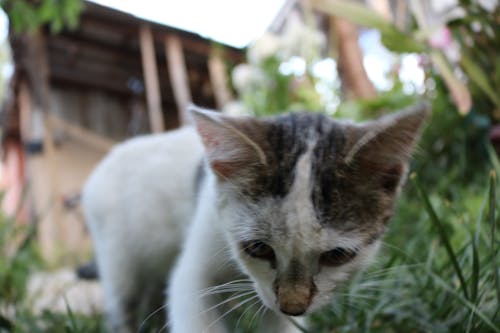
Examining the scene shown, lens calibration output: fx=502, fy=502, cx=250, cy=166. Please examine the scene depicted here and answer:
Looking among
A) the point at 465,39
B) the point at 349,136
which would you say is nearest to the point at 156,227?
the point at 349,136

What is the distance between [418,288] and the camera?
159 cm

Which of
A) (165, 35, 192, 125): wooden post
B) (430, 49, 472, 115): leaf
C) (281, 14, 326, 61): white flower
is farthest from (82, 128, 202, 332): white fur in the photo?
(165, 35, 192, 125): wooden post

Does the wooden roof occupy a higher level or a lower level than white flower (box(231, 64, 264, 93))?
higher

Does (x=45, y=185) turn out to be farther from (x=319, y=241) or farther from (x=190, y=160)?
(x=319, y=241)

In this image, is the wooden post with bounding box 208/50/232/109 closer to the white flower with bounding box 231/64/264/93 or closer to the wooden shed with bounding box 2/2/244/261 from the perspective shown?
the wooden shed with bounding box 2/2/244/261

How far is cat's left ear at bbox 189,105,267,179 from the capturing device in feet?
3.84

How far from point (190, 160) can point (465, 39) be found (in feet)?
5.80

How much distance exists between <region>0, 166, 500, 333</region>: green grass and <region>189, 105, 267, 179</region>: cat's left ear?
0.39 m

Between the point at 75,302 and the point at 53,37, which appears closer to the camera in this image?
the point at 75,302

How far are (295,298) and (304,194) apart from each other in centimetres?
22

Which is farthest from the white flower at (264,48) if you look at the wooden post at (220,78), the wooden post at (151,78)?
the wooden post at (151,78)

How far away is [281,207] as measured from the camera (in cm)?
111

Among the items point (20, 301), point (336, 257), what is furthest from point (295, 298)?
point (20, 301)

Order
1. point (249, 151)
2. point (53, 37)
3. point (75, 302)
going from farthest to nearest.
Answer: point (53, 37), point (75, 302), point (249, 151)
